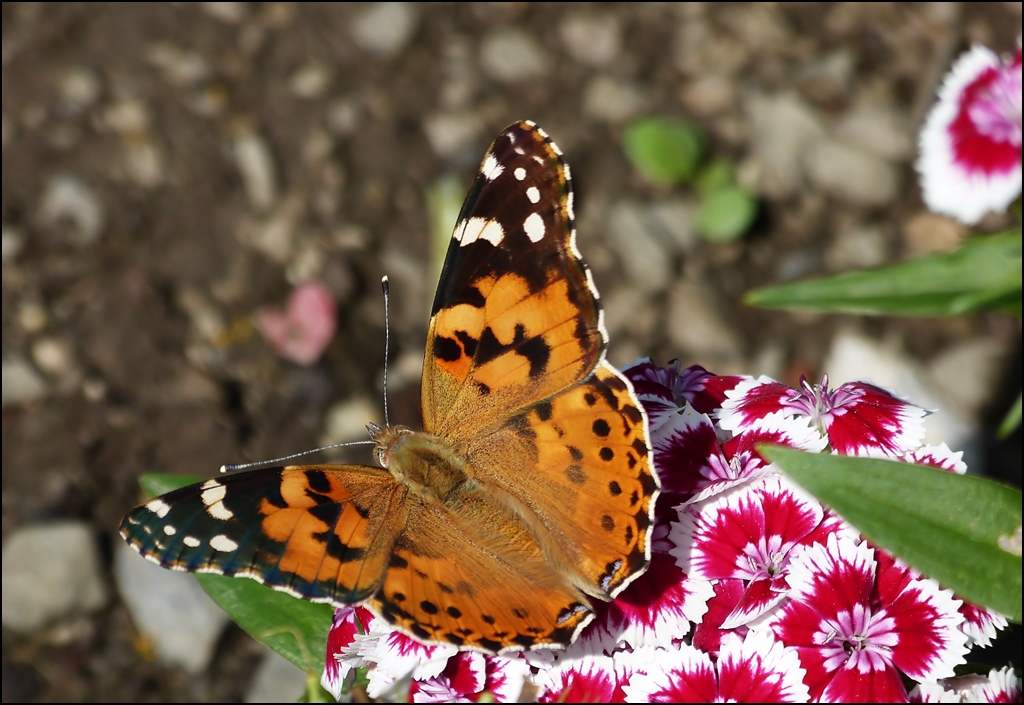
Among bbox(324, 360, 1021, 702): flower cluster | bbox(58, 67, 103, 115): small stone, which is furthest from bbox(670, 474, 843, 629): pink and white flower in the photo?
bbox(58, 67, 103, 115): small stone

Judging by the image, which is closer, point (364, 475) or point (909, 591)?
point (909, 591)

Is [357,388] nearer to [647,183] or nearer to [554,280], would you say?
[647,183]

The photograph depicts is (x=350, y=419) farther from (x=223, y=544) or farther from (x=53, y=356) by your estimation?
(x=223, y=544)

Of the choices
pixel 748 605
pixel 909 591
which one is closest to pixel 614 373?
pixel 748 605

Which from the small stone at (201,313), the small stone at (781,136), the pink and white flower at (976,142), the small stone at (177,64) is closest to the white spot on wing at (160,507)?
the pink and white flower at (976,142)

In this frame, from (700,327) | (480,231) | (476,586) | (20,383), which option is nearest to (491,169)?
(480,231)

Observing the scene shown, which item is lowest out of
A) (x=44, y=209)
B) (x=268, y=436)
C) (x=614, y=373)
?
(x=614, y=373)
